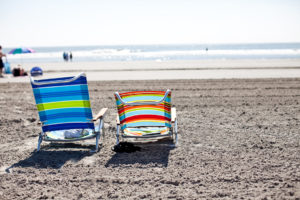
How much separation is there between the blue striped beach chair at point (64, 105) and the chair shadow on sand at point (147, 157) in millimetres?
→ 545

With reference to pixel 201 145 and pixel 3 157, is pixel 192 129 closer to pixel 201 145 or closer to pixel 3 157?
pixel 201 145

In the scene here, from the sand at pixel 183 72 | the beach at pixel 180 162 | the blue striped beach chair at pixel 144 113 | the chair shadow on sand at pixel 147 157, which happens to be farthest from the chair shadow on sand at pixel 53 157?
the sand at pixel 183 72

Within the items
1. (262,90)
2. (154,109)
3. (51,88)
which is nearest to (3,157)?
(51,88)

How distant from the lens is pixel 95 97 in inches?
365

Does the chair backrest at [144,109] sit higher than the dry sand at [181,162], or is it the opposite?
the chair backrest at [144,109]

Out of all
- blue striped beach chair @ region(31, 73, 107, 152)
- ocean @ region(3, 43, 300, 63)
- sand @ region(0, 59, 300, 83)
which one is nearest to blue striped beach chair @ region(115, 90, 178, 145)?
blue striped beach chair @ region(31, 73, 107, 152)

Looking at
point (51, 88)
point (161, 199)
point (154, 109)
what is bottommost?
point (161, 199)

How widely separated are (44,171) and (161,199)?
5.80ft

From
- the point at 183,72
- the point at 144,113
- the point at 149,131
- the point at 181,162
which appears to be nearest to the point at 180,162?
the point at 181,162

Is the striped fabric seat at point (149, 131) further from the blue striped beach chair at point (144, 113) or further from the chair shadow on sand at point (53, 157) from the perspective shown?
the chair shadow on sand at point (53, 157)

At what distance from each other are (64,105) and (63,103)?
0.03 metres

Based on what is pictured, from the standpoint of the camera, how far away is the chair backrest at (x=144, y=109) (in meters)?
4.70

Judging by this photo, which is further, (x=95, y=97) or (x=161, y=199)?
(x=95, y=97)

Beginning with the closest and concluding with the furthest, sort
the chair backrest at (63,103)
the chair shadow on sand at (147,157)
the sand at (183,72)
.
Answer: the chair shadow on sand at (147,157) → the chair backrest at (63,103) → the sand at (183,72)
